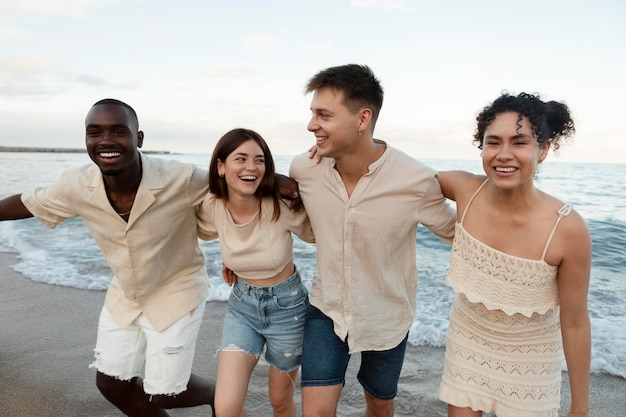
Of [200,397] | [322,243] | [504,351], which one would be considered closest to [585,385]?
[504,351]

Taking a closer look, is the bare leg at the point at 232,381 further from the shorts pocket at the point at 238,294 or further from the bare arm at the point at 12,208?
the bare arm at the point at 12,208

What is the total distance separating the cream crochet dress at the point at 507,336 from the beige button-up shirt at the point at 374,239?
40 cm

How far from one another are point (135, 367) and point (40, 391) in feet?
4.74

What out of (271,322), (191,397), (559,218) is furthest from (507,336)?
(191,397)

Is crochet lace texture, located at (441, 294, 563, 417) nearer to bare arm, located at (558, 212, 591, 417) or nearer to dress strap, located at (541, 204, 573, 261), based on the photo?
bare arm, located at (558, 212, 591, 417)

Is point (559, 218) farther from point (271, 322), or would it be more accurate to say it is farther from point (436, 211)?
point (271, 322)

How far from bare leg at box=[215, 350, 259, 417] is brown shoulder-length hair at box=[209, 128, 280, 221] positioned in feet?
3.07

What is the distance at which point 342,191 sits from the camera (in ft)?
10.3

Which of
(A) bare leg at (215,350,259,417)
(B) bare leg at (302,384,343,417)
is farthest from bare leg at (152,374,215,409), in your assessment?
(B) bare leg at (302,384,343,417)

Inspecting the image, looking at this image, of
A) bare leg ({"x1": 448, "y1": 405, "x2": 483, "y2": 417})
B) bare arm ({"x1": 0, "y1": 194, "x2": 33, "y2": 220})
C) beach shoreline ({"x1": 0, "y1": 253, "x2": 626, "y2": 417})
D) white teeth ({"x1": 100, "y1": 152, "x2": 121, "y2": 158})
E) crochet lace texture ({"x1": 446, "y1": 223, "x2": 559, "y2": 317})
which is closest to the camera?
crochet lace texture ({"x1": 446, "y1": 223, "x2": 559, "y2": 317})

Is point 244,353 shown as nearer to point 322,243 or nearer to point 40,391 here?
point 322,243

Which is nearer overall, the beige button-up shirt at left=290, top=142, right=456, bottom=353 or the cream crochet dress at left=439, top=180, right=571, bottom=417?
the cream crochet dress at left=439, top=180, right=571, bottom=417

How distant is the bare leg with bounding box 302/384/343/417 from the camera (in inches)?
122

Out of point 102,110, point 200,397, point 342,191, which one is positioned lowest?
point 200,397
